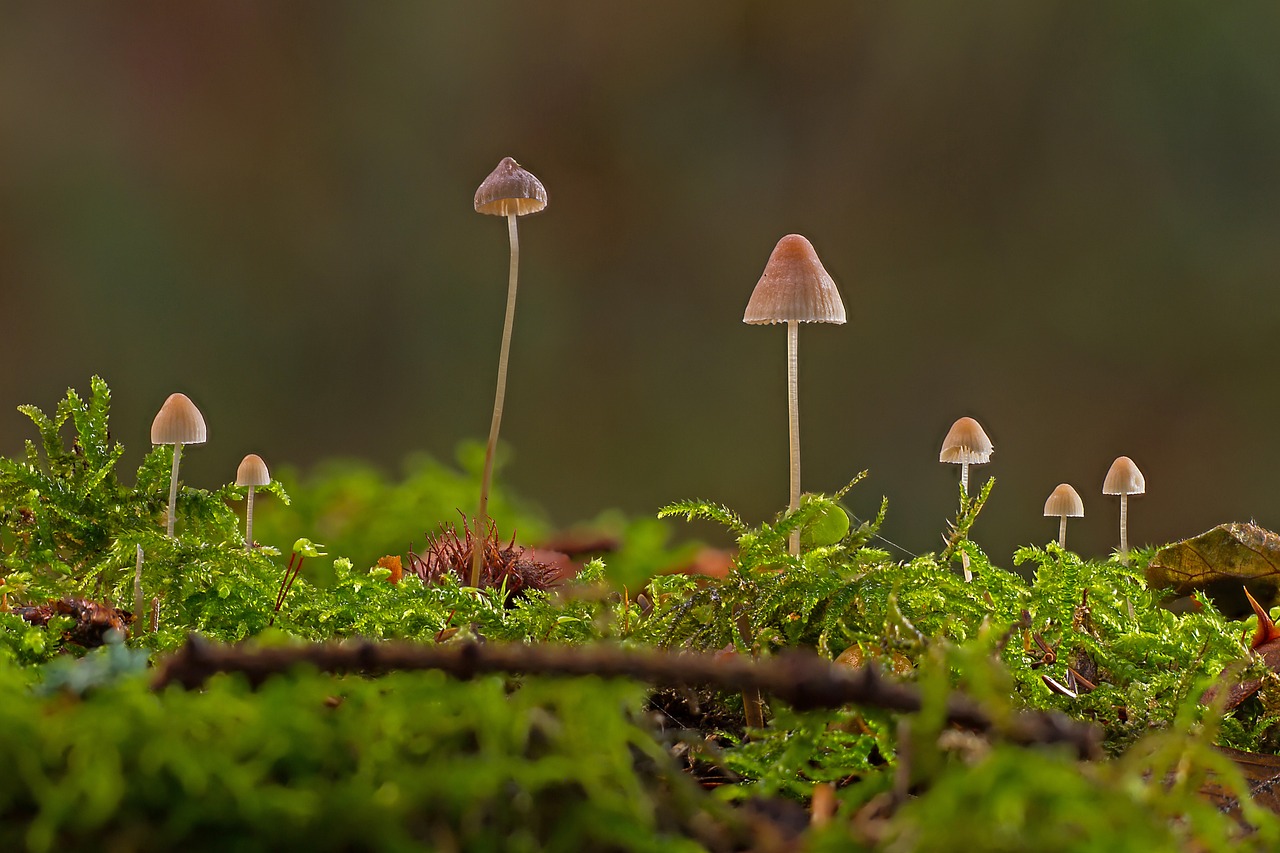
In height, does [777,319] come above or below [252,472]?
above

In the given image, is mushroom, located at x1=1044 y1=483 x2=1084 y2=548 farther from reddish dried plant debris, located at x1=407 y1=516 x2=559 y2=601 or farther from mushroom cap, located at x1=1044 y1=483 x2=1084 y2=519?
reddish dried plant debris, located at x1=407 y1=516 x2=559 y2=601

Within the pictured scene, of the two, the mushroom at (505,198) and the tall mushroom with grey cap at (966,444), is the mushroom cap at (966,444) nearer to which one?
the tall mushroom with grey cap at (966,444)

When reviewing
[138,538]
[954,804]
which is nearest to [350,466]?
[138,538]

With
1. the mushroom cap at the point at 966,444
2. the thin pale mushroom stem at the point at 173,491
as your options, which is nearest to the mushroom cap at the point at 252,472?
the thin pale mushroom stem at the point at 173,491

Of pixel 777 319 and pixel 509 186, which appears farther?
pixel 509 186

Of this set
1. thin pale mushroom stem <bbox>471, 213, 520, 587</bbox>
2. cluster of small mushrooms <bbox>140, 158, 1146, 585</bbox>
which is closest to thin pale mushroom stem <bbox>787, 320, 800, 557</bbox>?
cluster of small mushrooms <bbox>140, 158, 1146, 585</bbox>

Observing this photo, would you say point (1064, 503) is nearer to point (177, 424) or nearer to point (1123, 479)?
point (1123, 479)

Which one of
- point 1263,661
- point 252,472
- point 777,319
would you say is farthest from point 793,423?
point 252,472
